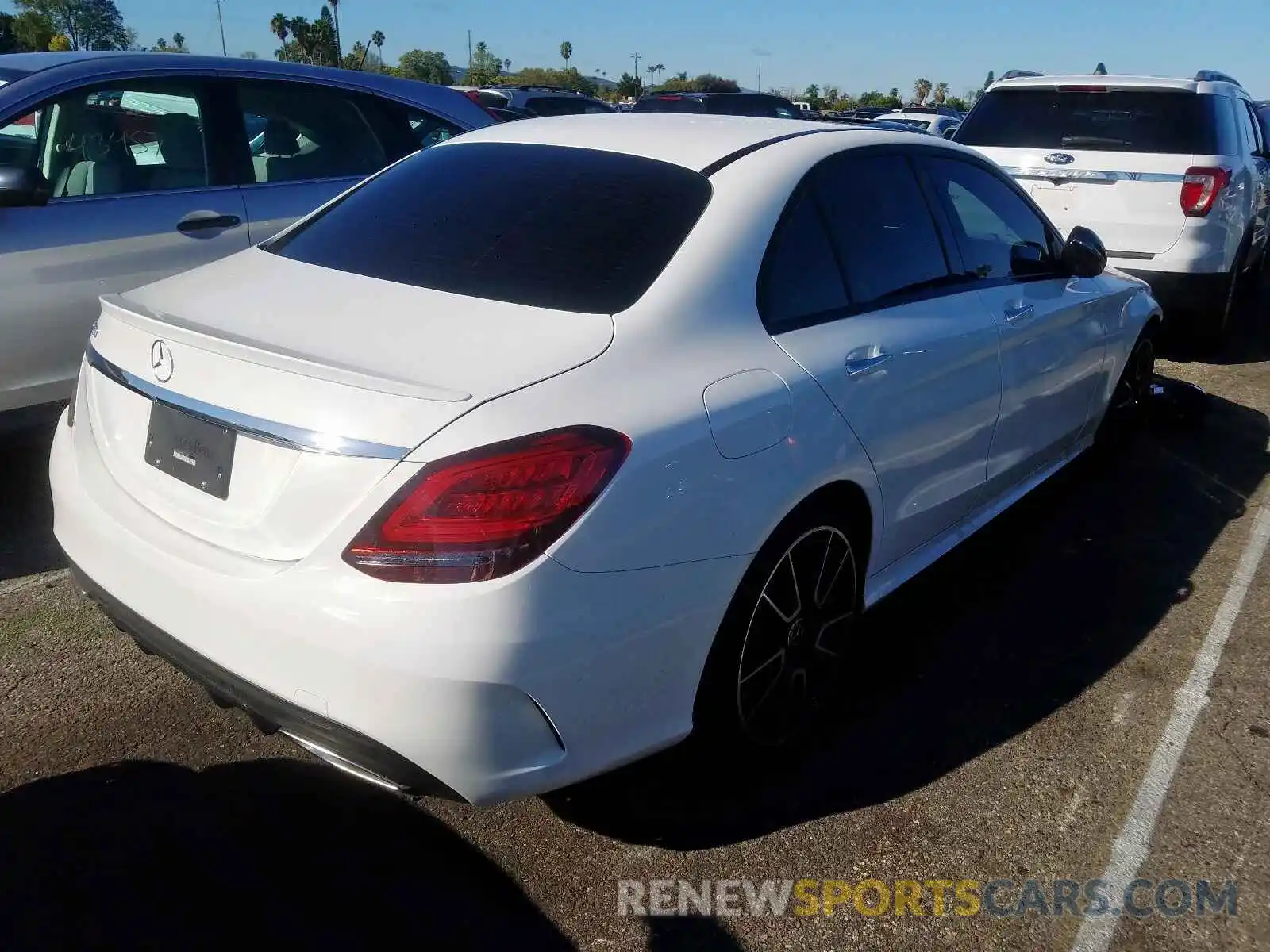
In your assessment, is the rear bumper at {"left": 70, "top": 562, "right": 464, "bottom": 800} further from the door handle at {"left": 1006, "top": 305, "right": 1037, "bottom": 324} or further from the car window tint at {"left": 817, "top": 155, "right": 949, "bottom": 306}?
the door handle at {"left": 1006, "top": 305, "right": 1037, "bottom": 324}

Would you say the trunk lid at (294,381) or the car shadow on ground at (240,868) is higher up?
the trunk lid at (294,381)

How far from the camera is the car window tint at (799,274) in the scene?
2775 millimetres

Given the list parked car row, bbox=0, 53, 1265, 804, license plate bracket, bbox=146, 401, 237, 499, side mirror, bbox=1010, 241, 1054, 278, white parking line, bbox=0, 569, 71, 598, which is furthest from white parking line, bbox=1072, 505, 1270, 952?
white parking line, bbox=0, 569, 71, 598

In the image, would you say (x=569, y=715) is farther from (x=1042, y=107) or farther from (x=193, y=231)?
(x=1042, y=107)

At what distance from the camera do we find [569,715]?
218 cm

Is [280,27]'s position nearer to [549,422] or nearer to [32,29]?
[32,29]

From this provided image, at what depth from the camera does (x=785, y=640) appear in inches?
112

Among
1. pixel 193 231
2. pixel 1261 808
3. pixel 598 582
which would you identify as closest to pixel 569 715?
pixel 598 582

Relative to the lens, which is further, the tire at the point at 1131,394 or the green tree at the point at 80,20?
the green tree at the point at 80,20

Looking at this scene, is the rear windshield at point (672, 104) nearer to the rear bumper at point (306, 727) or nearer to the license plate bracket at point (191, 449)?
the license plate bracket at point (191, 449)

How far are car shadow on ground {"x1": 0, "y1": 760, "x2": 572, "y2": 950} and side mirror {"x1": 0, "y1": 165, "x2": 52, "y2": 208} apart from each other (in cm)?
228

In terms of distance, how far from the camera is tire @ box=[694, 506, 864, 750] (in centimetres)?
258

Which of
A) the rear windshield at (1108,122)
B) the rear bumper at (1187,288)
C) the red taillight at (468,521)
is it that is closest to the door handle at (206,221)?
the red taillight at (468,521)

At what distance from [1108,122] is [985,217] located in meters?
4.04
